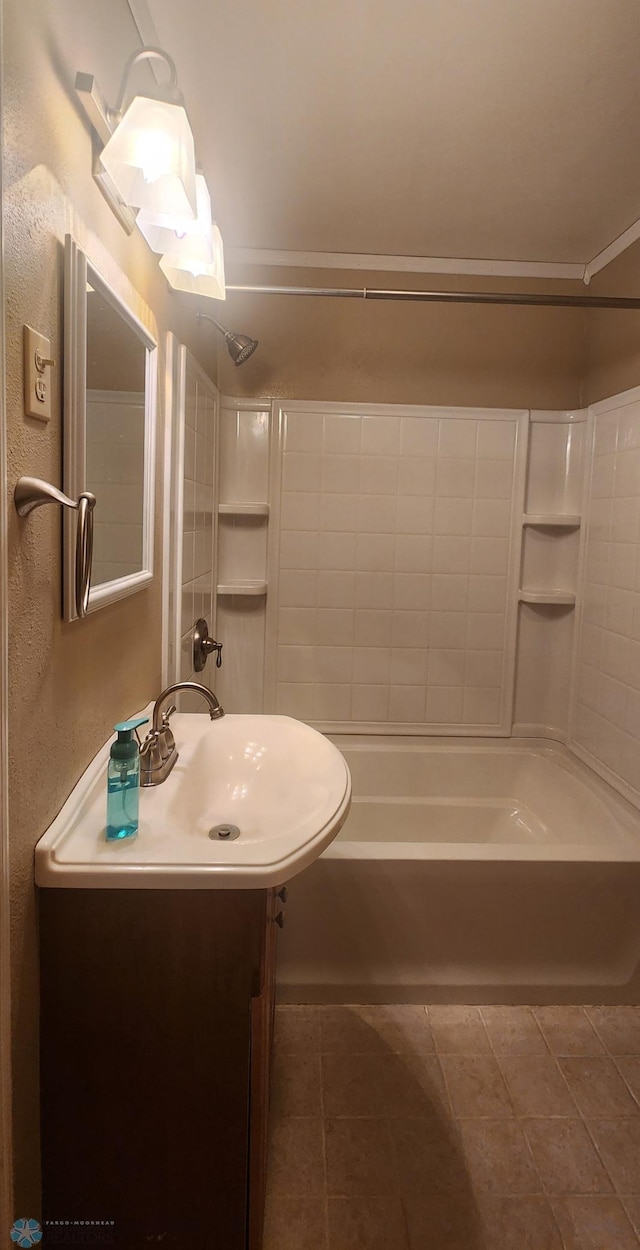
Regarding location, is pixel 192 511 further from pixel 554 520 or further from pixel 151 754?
pixel 554 520

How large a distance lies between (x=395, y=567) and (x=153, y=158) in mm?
1742

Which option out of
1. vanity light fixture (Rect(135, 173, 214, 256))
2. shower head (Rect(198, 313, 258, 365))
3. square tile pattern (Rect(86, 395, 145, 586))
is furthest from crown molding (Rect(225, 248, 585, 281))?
square tile pattern (Rect(86, 395, 145, 586))

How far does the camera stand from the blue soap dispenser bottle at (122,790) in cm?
99

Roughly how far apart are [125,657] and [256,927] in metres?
0.64

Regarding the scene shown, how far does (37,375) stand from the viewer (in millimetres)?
871

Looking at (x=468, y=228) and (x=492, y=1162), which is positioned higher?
(x=468, y=228)

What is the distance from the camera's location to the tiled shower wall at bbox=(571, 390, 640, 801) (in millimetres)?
2154

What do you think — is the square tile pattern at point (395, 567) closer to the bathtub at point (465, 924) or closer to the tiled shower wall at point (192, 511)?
the tiled shower wall at point (192, 511)

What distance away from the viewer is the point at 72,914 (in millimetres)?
970

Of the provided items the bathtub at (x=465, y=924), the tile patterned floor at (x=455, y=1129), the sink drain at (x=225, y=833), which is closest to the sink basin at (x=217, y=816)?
the sink drain at (x=225, y=833)

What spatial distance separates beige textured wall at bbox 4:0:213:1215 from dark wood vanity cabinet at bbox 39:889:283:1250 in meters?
0.04

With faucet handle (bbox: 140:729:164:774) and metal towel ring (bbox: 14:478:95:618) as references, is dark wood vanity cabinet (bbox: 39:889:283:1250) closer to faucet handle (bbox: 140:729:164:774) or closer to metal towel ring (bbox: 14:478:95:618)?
faucet handle (bbox: 140:729:164:774)

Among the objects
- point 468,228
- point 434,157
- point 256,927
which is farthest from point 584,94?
point 256,927

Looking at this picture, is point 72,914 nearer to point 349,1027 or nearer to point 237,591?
point 349,1027
